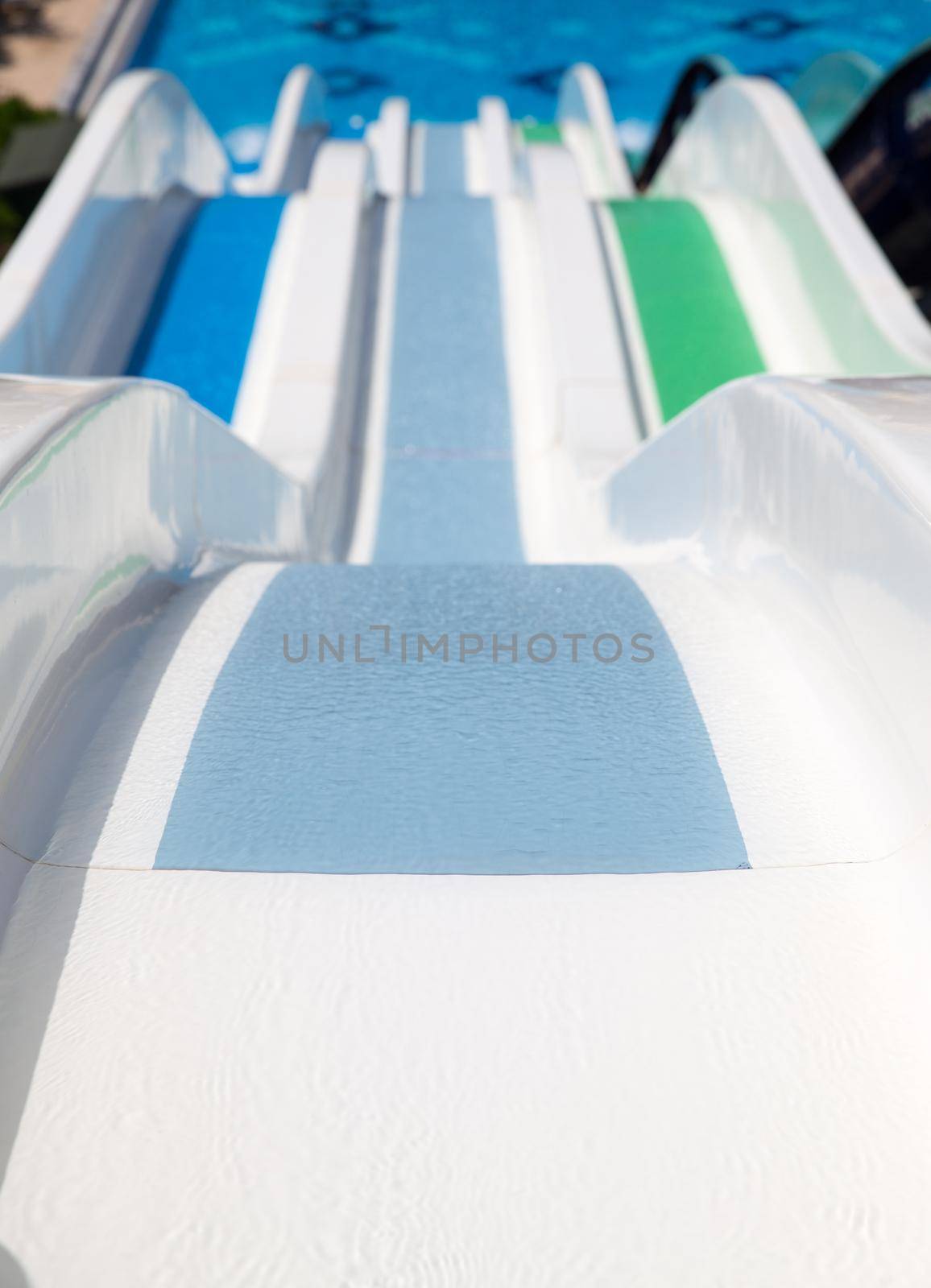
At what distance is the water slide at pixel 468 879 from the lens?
971mm

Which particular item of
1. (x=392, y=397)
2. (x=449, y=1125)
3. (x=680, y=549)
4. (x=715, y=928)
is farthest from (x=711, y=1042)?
(x=392, y=397)

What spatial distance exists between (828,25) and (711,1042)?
16.5 metres

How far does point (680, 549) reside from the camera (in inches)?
102

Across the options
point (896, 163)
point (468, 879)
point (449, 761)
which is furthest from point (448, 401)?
point (468, 879)

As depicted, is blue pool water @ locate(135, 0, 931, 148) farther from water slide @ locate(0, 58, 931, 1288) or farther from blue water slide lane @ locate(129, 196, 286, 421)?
water slide @ locate(0, 58, 931, 1288)

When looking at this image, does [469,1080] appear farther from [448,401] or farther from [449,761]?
[448,401]

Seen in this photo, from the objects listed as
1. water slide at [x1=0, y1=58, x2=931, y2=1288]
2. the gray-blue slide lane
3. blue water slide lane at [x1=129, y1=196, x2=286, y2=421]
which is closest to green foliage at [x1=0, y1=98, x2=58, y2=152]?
blue water slide lane at [x1=129, y1=196, x2=286, y2=421]

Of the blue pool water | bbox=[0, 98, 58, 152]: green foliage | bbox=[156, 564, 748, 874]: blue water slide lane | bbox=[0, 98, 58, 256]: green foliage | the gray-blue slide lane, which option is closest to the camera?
bbox=[156, 564, 748, 874]: blue water slide lane

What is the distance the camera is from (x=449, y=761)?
1.42 m

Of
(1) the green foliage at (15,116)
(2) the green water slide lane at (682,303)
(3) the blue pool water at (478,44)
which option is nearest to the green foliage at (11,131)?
(1) the green foliage at (15,116)

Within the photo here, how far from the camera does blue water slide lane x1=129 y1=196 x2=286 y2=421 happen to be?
16.3ft

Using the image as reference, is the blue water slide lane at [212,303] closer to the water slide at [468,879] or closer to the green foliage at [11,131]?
the green foliage at [11,131]

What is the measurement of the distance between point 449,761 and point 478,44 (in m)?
15.1

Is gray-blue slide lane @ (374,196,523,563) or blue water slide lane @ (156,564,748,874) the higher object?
blue water slide lane @ (156,564,748,874)
